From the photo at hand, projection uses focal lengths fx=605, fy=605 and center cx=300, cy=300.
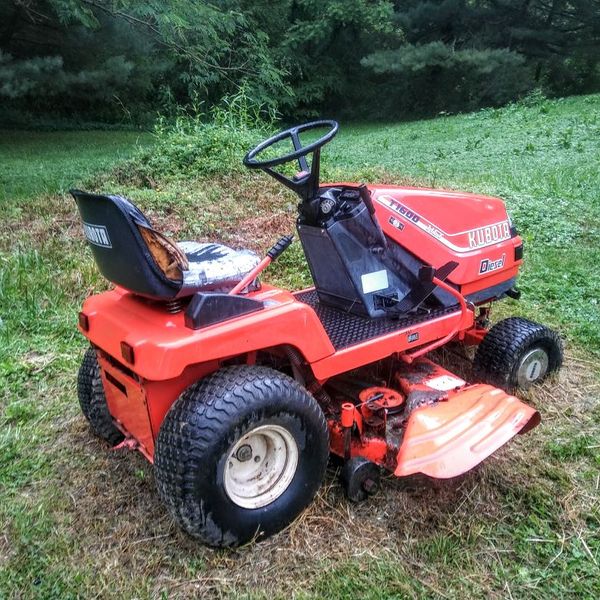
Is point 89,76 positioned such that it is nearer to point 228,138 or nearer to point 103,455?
point 228,138

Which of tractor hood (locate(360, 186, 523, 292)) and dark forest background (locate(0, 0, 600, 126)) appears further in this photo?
dark forest background (locate(0, 0, 600, 126))

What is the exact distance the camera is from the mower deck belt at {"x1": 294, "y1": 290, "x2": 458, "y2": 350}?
2.51 m

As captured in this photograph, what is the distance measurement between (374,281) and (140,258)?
119 cm

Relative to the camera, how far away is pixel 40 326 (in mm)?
3814

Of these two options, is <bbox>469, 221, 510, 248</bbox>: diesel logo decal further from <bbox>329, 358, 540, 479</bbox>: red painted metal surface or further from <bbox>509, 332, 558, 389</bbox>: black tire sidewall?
<bbox>329, 358, 540, 479</bbox>: red painted metal surface

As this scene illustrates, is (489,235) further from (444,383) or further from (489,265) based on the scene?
(444,383)

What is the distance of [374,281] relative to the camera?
9.04 feet

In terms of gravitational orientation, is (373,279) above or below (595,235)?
above

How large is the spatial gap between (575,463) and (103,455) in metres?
2.00

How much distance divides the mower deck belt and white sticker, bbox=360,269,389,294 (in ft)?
0.45

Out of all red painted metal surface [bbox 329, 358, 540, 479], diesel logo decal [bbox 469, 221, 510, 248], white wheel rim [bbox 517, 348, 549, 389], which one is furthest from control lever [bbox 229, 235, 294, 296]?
white wheel rim [bbox 517, 348, 549, 389]

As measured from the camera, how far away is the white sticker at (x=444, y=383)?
8.32 feet

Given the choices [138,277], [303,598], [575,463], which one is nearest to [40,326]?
[138,277]

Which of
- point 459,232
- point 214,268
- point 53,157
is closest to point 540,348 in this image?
point 459,232
